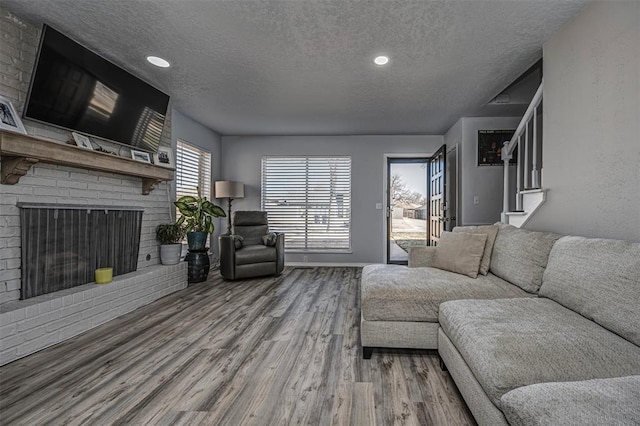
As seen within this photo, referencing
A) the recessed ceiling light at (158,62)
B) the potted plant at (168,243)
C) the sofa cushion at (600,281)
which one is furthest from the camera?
the potted plant at (168,243)

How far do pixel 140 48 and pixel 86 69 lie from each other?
1.58 ft

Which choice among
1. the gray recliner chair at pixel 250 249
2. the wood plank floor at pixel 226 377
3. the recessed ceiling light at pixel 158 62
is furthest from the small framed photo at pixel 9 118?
the gray recliner chair at pixel 250 249

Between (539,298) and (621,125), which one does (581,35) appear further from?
(539,298)

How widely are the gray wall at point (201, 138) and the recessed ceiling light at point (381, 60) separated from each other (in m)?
2.95

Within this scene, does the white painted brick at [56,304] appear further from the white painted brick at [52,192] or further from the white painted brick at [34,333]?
the white painted brick at [52,192]

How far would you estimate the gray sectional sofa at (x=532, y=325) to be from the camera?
0.97 metres

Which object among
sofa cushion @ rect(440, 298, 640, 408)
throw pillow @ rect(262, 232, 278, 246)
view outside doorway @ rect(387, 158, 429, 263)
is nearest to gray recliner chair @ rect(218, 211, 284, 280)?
throw pillow @ rect(262, 232, 278, 246)

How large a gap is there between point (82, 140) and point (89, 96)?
0.40 m

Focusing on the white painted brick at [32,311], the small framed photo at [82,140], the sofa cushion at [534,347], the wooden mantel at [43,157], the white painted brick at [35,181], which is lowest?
the white painted brick at [32,311]

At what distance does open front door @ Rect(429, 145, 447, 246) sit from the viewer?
4.80 metres

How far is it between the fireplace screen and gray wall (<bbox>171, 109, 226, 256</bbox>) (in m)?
1.08

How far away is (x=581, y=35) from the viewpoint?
2217 millimetres

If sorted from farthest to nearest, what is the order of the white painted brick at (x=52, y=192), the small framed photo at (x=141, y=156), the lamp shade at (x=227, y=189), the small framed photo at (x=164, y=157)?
1. the lamp shade at (x=227, y=189)
2. the small framed photo at (x=164, y=157)
3. the small framed photo at (x=141, y=156)
4. the white painted brick at (x=52, y=192)

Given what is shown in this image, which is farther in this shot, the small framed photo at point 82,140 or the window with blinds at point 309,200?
the window with blinds at point 309,200
